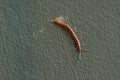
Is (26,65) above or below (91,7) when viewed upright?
below

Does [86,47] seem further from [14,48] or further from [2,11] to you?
[2,11]

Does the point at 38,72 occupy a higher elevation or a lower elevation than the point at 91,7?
lower

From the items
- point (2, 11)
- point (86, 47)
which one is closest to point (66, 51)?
point (86, 47)

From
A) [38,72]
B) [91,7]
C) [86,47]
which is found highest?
[91,7]

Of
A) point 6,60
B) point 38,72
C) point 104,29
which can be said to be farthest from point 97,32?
point 6,60

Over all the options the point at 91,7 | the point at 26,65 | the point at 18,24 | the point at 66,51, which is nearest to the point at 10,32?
the point at 18,24

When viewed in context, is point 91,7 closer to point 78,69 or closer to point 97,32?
point 97,32
